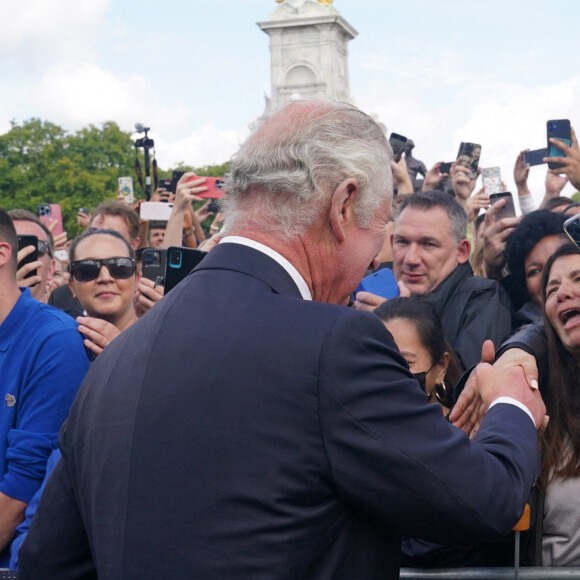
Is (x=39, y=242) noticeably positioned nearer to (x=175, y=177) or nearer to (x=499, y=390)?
(x=175, y=177)

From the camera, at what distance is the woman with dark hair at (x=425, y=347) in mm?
4000

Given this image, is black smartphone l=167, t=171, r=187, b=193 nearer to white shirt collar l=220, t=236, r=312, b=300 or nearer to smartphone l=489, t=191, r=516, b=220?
smartphone l=489, t=191, r=516, b=220

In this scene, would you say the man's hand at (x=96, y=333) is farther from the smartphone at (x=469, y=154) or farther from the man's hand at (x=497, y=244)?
the smartphone at (x=469, y=154)

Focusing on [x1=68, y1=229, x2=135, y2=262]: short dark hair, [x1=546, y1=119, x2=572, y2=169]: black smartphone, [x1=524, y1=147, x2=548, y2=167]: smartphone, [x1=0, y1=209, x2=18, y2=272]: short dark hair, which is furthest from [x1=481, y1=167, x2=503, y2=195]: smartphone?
[x1=0, y1=209, x2=18, y2=272]: short dark hair

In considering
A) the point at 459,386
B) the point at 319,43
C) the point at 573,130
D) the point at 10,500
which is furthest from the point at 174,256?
the point at 319,43

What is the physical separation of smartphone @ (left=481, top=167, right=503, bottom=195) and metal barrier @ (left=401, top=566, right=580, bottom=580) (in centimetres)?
589

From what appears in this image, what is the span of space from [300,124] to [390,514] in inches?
34.9

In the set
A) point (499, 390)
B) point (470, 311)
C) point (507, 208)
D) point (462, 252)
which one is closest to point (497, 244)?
point (462, 252)

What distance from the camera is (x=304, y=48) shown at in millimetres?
46219

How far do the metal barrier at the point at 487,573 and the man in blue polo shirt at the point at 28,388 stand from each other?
143cm

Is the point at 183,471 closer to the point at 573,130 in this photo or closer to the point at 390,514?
the point at 390,514

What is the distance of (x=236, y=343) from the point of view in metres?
1.92

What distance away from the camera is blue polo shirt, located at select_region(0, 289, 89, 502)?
11.5 ft

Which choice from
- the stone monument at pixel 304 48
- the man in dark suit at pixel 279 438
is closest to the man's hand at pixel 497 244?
the man in dark suit at pixel 279 438
